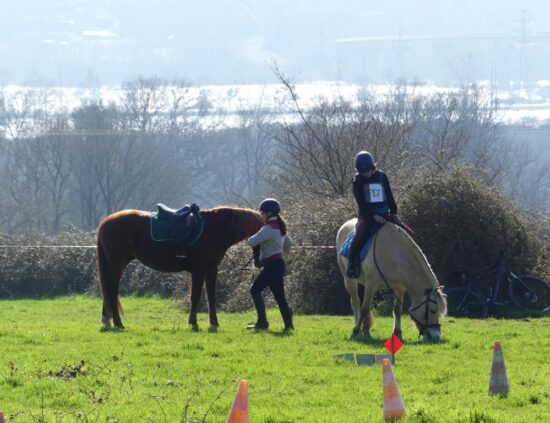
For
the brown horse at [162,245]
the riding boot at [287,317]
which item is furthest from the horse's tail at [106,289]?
the riding boot at [287,317]

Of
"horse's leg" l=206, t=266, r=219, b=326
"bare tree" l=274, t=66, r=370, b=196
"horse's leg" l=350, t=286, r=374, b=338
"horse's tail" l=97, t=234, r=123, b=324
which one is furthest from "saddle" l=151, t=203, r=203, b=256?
"bare tree" l=274, t=66, r=370, b=196

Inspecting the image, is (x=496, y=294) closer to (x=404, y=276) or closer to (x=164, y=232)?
(x=404, y=276)

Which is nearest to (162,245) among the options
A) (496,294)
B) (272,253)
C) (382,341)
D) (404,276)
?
(272,253)

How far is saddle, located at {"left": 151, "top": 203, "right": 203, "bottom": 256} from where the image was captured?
19281 mm

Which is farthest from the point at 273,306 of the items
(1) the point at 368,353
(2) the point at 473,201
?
(1) the point at 368,353

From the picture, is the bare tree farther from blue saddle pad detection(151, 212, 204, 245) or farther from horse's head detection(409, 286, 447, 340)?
horse's head detection(409, 286, 447, 340)

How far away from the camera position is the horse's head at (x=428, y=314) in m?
16.7

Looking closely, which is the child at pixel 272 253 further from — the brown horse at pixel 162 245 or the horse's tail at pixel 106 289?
the horse's tail at pixel 106 289

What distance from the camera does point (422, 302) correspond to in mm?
16734

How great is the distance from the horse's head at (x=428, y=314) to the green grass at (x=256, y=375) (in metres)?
0.28

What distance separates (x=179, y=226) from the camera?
760 inches

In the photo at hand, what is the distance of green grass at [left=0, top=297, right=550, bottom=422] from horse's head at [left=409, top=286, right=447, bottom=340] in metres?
0.28

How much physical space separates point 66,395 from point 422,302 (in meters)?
6.11

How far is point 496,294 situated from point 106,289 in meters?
7.97
